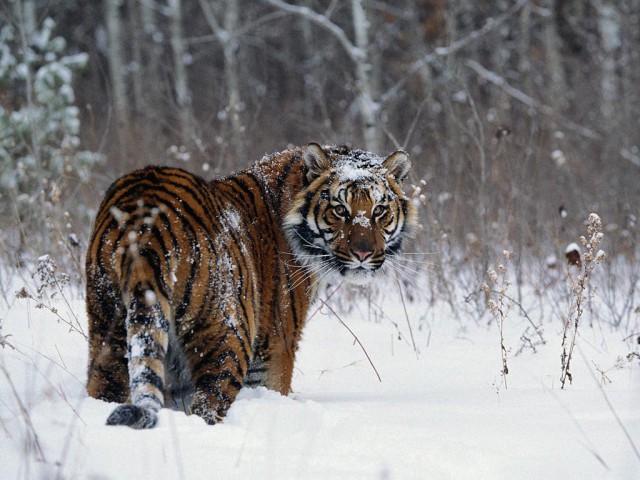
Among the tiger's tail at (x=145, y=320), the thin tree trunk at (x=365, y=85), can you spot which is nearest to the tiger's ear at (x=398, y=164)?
the tiger's tail at (x=145, y=320)

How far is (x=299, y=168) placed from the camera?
12.6 ft

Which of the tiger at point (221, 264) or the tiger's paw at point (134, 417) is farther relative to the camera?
the tiger at point (221, 264)

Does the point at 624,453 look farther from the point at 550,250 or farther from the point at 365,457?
the point at 550,250

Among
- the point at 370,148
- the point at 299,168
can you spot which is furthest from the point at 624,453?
the point at 370,148

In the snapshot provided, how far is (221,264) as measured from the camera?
2928 millimetres

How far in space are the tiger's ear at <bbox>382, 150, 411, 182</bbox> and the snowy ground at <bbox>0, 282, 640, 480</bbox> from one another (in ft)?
3.81

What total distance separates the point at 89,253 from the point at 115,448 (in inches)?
37.8

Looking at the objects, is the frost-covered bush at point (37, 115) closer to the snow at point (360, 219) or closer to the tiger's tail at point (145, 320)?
the snow at point (360, 219)

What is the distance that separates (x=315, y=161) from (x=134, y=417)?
1885 mm

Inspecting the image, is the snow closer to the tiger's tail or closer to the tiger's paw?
the tiger's tail

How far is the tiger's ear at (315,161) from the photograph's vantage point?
3.71m

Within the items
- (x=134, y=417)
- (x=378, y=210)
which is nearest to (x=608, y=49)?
(x=378, y=210)

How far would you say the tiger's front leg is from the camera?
9.18 feet

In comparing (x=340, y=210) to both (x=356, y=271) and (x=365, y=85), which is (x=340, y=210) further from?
(x=365, y=85)
